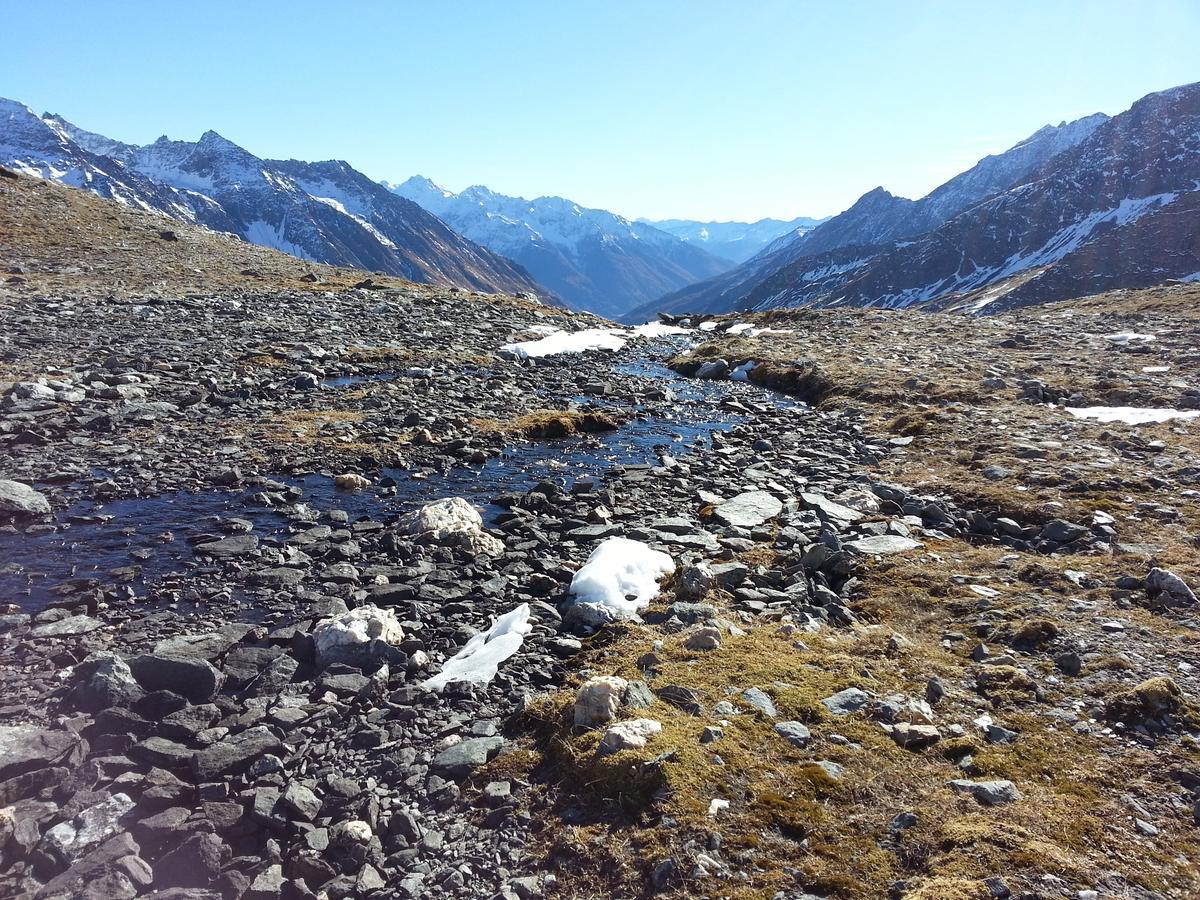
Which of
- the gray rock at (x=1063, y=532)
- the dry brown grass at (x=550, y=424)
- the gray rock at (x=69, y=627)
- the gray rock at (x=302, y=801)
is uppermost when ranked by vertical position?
the gray rock at (x=1063, y=532)

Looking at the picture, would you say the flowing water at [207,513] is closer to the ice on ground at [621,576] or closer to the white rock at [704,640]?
the ice on ground at [621,576]

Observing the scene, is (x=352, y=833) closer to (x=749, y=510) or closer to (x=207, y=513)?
(x=207, y=513)

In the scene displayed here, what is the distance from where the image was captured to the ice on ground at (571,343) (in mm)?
37031

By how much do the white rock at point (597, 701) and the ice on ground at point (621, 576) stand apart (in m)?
2.44

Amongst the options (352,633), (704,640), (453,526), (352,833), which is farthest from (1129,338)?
(352,833)

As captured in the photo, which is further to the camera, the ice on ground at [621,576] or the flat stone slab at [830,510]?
the flat stone slab at [830,510]

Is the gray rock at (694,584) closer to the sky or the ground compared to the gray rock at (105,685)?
closer to the sky

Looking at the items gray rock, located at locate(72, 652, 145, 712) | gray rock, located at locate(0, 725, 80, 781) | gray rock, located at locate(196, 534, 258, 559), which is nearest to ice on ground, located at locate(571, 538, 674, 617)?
gray rock, located at locate(72, 652, 145, 712)

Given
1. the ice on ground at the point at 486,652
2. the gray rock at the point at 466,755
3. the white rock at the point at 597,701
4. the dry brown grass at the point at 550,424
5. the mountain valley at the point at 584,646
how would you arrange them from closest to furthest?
the mountain valley at the point at 584,646 → the gray rock at the point at 466,755 → the white rock at the point at 597,701 → the ice on ground at the point at 486,652 → the dry brown grass at the point at 550,424

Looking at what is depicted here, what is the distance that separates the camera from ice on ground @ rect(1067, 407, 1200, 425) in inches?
747

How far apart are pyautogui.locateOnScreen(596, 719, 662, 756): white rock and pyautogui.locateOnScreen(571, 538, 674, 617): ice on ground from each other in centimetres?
301

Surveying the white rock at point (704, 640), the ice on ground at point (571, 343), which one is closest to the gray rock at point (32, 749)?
the white rock at point (704, 640)

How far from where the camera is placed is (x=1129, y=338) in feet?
114

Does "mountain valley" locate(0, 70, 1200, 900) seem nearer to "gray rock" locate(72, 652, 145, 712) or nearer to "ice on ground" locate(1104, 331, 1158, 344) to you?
"gray rock" locate(72, 652, 145, 712)
